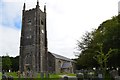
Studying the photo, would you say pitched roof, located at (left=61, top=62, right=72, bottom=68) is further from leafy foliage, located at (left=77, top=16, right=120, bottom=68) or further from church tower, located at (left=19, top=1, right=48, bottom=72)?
leafy foliage, located at (left=77, top=16, right=120, bottom=68)

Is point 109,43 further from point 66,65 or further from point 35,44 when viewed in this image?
point 66,65

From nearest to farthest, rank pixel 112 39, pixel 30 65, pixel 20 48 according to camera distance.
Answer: pixel 112 39 < pixel 30 65 < pixel 20 48

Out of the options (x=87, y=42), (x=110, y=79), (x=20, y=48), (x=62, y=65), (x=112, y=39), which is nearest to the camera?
(x=110, y=79)

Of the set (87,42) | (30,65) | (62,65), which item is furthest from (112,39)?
(62,65)

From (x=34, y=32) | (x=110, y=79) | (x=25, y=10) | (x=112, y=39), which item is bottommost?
(x=110, y=79)

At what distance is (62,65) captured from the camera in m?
76.0

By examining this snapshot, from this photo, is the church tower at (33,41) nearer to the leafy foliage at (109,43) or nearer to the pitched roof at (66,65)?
the pitched roof at (66,65)

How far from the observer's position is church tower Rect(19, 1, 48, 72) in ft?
204

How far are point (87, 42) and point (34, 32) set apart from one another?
99.2ft

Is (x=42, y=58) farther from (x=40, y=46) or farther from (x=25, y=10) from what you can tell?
(x=25, y=10)

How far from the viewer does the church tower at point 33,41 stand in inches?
2451

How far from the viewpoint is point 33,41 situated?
64125mm

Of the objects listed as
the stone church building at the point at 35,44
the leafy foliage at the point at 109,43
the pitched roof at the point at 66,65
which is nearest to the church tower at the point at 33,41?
the stone church building at the point at 35,44

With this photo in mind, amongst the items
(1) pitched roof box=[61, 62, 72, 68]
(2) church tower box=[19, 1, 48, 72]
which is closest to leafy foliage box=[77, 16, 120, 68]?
(2) church tower box=[19, 1, 48, 72]
